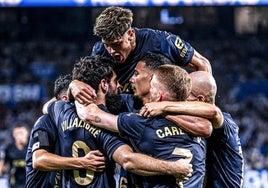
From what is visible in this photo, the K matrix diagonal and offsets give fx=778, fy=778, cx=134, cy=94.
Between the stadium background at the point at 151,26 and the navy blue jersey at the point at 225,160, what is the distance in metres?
16.1

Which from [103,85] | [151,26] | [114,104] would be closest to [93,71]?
[103,85]

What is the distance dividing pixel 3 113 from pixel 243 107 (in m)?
6.54

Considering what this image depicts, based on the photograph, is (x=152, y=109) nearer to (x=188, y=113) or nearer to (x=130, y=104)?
(x=188, y=113)

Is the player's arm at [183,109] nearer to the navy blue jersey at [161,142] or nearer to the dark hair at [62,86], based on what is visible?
the navy blue jersey at [161,142]

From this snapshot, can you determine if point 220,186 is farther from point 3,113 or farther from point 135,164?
point 3,113

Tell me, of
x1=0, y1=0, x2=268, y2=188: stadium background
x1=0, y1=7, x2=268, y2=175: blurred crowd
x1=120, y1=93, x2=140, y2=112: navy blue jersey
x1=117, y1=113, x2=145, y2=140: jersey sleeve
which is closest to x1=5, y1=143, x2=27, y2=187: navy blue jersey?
x1=120, y1=93, x2=140, y2=112: navy blue jersey

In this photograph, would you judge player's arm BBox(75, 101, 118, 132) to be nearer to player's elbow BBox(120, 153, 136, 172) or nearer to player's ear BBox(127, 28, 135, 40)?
player's elbow BBox(120, 153, 136, 172)

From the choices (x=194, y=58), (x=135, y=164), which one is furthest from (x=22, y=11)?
(x=135, y=164)

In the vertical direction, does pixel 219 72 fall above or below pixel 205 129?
below

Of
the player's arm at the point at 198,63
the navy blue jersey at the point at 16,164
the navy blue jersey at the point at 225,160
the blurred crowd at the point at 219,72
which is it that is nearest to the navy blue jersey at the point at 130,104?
the navy blue jersey at the point at 225,160

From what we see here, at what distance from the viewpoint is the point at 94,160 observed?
16.0ft

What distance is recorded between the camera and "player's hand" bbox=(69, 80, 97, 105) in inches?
196

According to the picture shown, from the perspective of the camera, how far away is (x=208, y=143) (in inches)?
206

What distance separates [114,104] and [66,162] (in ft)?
1.74
